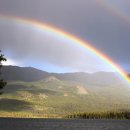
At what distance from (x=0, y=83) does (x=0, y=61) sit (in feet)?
33.4

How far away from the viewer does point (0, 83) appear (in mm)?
133500

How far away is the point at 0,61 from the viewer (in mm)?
139250

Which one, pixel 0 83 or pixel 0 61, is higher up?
pixel 0 61
